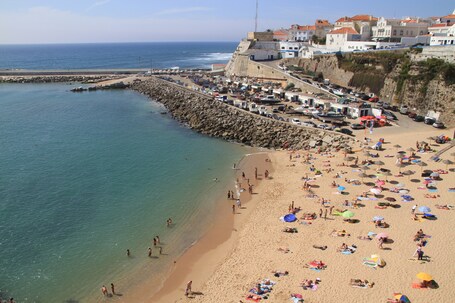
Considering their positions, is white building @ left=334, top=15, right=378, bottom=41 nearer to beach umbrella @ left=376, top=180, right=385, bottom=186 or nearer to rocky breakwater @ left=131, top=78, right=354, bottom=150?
rocky breakwater @ left=131, top=78, right=354, bottom=150

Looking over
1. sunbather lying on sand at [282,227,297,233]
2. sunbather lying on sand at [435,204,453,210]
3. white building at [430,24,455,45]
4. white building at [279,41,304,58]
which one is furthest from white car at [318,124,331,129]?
white building at [279,41,304,58]

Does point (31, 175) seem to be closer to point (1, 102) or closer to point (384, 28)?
point (1, 102)

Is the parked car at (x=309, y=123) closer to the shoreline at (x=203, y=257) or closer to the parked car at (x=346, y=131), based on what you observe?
the parked car at (x=346, y=131)

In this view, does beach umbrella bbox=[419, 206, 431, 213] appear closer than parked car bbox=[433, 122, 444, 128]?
Yes

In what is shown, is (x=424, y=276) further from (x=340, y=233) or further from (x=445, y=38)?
(x=445, y=38)

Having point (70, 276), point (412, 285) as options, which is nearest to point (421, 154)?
point (412, 285)
